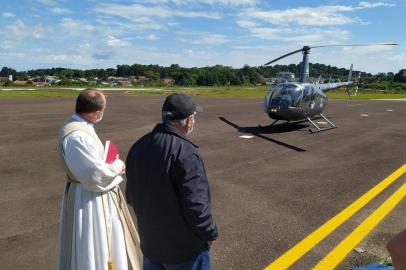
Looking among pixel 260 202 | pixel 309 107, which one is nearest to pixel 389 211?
pixel 260 202

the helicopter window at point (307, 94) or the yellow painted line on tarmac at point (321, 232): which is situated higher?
the helicopter window at point (307, 94)

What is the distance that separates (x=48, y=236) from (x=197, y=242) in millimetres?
2964

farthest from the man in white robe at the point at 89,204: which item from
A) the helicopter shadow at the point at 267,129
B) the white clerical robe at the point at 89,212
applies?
the helicopter shadow at the point at 267,129

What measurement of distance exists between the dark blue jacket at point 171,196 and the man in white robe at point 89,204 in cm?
52

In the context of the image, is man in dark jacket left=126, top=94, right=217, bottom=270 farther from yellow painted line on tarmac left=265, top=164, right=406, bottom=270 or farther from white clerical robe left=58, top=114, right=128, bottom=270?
yellow painted line on tarmac left=265, top=164, right=406, bottom=270

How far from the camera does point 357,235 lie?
195 inches

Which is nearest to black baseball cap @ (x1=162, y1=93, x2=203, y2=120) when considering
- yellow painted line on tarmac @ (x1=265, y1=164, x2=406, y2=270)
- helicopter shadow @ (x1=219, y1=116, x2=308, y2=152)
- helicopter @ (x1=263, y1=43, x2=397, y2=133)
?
yellow painted line on tarmac @ (x1=265, y1=164, x2=406, y2=270)

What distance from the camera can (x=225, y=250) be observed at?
4539 millimetres

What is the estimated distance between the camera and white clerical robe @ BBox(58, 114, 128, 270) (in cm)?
313

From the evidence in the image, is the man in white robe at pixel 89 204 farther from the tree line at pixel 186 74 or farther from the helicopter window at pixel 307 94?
the tree line at pixel 186 74

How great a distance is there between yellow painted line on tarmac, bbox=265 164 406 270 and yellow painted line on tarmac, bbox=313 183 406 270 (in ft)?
0.87

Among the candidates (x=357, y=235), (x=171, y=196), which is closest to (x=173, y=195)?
(x=171, y=196)

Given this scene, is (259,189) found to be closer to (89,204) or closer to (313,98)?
(89,204)

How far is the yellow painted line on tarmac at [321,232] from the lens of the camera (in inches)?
168
